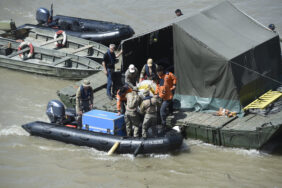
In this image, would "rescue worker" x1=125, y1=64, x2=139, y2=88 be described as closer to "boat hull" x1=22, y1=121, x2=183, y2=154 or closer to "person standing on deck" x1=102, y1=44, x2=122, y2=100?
"person standing on deck" x1=102, y1=44, x2=122, y2=100

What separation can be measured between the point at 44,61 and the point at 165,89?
8127 mm

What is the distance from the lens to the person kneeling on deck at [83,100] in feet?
40.8

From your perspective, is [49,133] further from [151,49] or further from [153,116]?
[151,49]

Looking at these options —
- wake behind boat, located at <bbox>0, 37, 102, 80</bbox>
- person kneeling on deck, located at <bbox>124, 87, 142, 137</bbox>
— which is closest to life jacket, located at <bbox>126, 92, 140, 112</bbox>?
person kneeling on deck, located at <bbox>124, 87, 142, 137</bbox>

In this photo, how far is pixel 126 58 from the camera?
13961mm

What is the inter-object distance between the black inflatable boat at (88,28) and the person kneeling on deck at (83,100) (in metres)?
7.41

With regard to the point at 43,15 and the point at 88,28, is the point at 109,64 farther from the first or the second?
the point at 43,15

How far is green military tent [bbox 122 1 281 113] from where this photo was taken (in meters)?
12.3

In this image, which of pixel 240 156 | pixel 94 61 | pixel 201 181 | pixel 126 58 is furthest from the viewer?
pixel 94 61

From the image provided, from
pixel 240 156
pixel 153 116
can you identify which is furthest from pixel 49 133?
pixel 240 156

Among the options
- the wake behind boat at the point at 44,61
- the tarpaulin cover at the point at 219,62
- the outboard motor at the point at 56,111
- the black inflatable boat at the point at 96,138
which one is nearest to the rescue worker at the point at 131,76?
the tarpaulin cover at the point at 219,62

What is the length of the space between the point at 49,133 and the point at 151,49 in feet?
14.4

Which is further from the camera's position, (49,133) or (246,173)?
(49,133)

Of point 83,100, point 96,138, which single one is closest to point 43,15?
point 83,100
